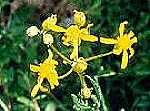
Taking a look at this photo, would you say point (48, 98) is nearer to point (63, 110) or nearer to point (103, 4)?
point (63, 110)

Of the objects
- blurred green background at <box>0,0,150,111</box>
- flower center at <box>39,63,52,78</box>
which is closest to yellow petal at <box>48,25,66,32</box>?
flower center at <box>39,63,52,78</box>

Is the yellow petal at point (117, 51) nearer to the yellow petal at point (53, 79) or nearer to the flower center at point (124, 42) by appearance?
the flower center at point (124, 42)

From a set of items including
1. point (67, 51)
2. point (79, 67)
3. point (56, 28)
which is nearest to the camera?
point (79, 67)

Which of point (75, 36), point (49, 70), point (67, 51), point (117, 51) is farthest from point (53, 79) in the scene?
point (67, 51)

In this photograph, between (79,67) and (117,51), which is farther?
(117,51)

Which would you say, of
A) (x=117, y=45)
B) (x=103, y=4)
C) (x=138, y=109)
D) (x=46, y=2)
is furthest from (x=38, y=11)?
(x=117, y=45)

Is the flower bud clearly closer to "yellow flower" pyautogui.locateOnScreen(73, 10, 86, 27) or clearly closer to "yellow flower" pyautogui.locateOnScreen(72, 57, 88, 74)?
"yellow flower" pyautogui.locateOnScreen(72, 57, 88, 74)

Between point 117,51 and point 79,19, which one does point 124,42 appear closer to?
point 117,51

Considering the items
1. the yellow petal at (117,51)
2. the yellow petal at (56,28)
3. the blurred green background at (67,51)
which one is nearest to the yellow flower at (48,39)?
the yellow petal at (56,28)

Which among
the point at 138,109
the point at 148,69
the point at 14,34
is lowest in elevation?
the point at 138,109
